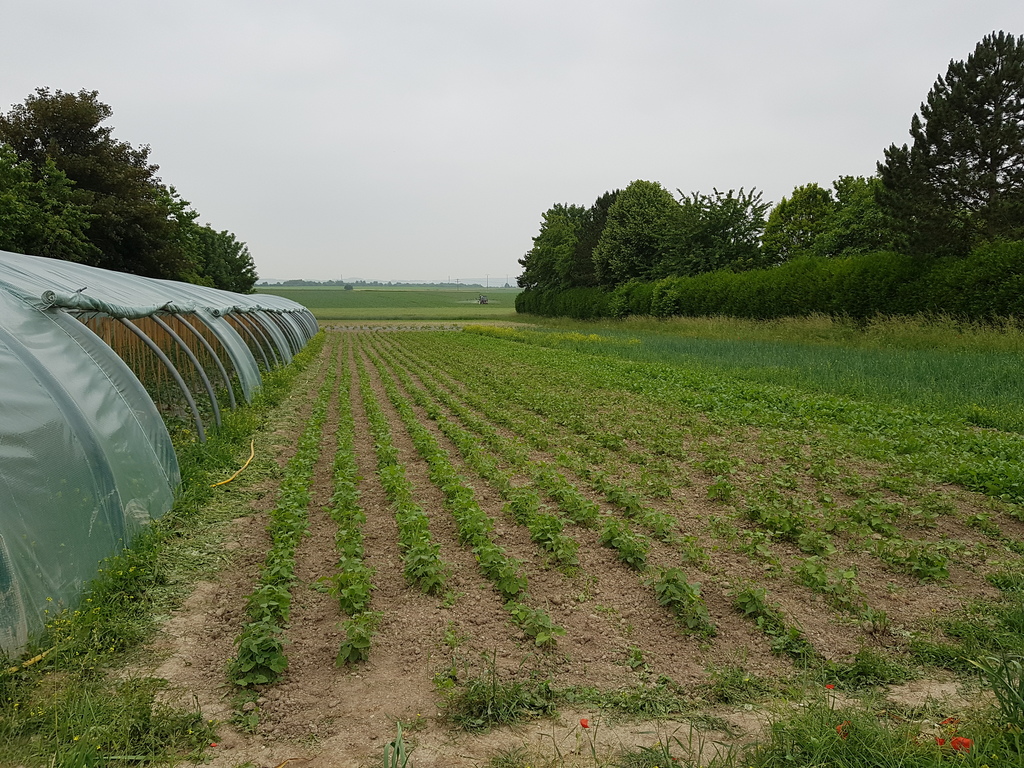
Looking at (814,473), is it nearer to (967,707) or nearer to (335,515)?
(967,707)

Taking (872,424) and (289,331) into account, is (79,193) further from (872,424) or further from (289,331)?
(872,424)

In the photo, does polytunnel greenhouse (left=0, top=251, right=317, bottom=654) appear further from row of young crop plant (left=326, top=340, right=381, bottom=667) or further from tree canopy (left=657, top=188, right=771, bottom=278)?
tree canopy (left=657, top=188, right=771, bottom=278)

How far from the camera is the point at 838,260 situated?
24234 millimetres

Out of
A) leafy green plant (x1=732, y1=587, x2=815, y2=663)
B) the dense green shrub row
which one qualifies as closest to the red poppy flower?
leafy green plant (x1=732, y1=587, x2=815, y2=663)

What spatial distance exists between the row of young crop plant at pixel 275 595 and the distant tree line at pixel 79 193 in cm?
2113

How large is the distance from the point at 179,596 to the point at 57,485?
1.17 metres

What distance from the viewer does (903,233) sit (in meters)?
22.0

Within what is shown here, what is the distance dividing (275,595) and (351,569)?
622 millimetres

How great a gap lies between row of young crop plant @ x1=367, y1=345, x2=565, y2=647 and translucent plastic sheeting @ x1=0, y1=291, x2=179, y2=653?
2.78 metres

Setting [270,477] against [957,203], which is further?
[957,203]

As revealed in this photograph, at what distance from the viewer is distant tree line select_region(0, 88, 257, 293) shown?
2309 centimetres

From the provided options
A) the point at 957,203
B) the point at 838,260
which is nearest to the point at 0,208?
the point at 838,260

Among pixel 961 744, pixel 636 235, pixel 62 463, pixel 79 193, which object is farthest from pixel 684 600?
pixel 636 235

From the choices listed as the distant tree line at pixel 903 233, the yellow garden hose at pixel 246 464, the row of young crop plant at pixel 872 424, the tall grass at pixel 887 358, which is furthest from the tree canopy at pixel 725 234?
the yellow garden hose at pixel 246 464
